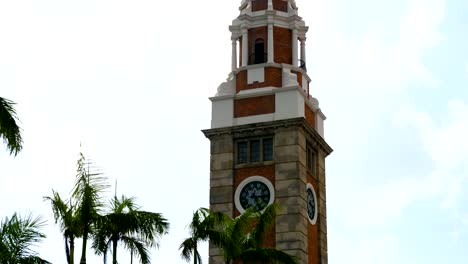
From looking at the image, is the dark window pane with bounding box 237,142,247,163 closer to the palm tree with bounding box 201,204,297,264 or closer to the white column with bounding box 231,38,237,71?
the white column with bounding box 231,38,237,71

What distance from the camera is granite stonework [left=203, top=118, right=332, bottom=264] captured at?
45812mm

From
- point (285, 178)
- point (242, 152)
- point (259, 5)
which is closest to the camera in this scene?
point (285, 178)

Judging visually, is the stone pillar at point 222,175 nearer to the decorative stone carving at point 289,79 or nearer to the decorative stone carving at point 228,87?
the decorative stone carving at point 228,87

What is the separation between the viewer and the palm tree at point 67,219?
75.2 feet

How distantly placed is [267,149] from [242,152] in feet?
4.11

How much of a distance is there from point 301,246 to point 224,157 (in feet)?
19.2

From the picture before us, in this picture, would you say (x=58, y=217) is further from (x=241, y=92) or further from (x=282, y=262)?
(x=241, y=92)

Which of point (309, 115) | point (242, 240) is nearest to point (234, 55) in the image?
→ point (309, 115)

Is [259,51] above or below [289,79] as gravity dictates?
above

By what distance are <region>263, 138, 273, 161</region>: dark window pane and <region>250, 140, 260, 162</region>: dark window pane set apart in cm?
31

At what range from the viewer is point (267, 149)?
47875 mm

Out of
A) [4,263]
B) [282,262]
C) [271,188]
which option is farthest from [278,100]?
[4,263]

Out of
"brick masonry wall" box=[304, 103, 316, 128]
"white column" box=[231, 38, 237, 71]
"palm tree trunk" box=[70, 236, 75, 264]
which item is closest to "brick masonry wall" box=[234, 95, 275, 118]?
"brick masonry wall" box=[304, 103, 316, 128]

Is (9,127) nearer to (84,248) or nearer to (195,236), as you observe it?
(84,248)
